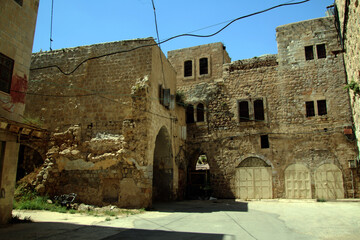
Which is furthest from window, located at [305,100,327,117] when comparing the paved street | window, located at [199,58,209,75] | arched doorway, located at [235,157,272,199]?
the paved street

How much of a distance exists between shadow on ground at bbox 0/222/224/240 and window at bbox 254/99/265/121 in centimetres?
1076

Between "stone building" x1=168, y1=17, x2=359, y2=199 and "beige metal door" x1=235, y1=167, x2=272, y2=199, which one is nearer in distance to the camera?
"stone building" x1=168, y1=17, x2=359, y2=199

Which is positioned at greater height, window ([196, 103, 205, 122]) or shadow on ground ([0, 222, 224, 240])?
window ([196, 103, 205, 122])

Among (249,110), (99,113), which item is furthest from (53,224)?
(249,110)

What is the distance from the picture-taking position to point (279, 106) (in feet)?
50.9

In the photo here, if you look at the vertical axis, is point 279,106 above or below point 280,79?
below

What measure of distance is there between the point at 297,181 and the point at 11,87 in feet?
44.6

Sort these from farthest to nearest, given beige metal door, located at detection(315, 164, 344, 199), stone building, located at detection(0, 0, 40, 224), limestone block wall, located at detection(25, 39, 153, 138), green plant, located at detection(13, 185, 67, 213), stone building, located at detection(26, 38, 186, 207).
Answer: beige metal door, located at detection(315, 164, 344, 199) < limestone block wall, located at detection(25, 39, 153, 138) < stone building, located at detection(26, 38, 186, 207) < green plant, located at detection(13, 185, 67, 213) < stone building, located at detection(0, 0, 40, 224)

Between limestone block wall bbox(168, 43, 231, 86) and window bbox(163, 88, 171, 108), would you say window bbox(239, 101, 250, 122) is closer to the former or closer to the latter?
limestone block wall bbox(168, 43, 231, 86)

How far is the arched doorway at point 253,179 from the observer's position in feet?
48.7

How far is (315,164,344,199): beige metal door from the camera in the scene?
13641 mm

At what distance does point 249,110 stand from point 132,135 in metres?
7.85

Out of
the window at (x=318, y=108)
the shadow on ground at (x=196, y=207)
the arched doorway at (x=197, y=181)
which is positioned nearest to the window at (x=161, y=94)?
the shadow on ground at (x=196, y=207)

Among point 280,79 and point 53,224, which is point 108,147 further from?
point 280,79
